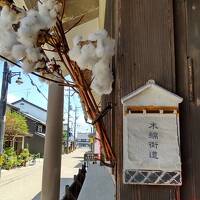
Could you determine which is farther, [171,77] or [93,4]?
[93,4]

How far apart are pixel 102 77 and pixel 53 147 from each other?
4279 millimetres

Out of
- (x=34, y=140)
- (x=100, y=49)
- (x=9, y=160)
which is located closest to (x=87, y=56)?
(x=100, y=49)

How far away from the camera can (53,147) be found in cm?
486

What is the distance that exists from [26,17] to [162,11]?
12.7 inches

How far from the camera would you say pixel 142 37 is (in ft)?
2.49

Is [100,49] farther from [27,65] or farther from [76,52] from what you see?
[27,65]

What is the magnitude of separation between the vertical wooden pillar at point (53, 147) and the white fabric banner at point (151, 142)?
154 inches

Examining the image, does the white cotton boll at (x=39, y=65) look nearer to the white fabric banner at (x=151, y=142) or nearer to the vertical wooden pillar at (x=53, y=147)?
the white fabric banner at (x=151, y=142)

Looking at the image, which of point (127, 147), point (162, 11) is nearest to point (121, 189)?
point (127, 147)

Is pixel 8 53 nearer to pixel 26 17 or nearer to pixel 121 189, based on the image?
pixel 26 17

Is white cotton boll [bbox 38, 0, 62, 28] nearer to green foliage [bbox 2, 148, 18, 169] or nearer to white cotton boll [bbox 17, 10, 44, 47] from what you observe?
white cotton boll [bbox 17, 10, 44, 47]

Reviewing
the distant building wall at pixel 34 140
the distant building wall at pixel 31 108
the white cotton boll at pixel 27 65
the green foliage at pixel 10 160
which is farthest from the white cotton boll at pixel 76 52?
the distant building wall at pixel 31 108

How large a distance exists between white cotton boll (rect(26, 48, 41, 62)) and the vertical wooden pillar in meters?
3.82

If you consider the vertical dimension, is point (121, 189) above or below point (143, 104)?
below
